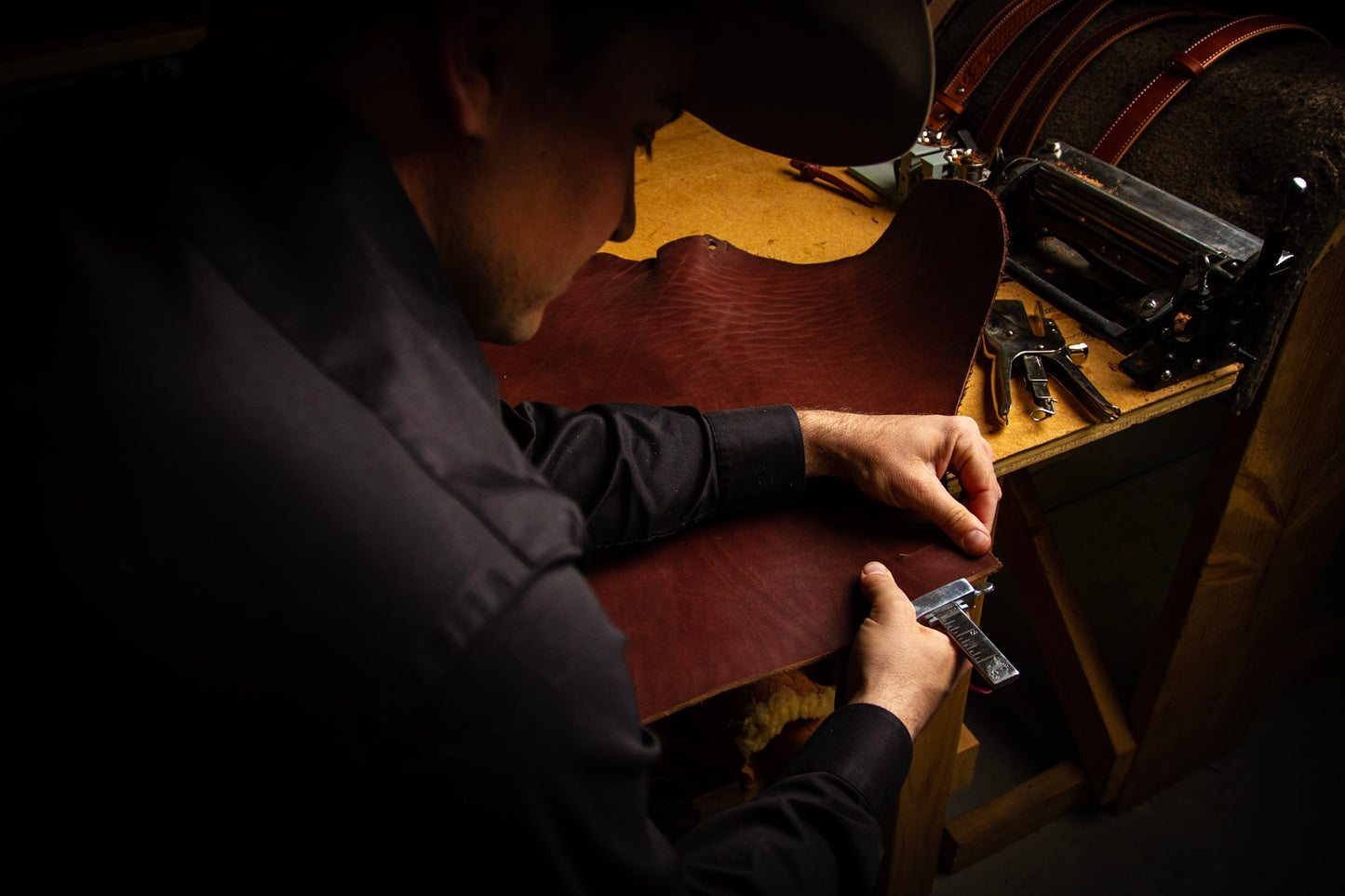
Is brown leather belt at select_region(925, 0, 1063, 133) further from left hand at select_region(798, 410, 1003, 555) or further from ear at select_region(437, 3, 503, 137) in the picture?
ear at select_region(437, 3, 503, 137)

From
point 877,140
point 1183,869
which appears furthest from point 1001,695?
point 877,140

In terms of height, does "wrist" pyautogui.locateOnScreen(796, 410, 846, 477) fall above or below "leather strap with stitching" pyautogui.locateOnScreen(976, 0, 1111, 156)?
below

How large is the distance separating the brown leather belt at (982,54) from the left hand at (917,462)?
3.10ft

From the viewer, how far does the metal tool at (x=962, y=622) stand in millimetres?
906

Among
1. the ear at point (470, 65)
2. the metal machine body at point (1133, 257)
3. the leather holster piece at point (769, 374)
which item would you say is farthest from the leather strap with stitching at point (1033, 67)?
the ear at point (470, 65)

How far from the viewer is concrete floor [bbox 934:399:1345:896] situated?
1881mm

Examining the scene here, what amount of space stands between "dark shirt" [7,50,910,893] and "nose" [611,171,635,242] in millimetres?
235

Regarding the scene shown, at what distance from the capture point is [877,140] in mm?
866

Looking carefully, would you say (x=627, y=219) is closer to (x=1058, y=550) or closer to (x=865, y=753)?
(x=865, y=753)

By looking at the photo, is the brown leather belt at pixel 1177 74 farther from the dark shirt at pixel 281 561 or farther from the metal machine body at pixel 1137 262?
the dark shirt at pixel 281 561

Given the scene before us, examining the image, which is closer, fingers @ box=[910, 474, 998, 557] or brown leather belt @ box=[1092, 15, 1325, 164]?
fingers @ box=[910, 474, 998, 557]

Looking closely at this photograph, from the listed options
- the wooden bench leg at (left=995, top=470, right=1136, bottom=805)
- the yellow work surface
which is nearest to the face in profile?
the yellow work surface

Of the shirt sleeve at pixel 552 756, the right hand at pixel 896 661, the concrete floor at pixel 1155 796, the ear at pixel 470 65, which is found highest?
the ear at pixel 470 65

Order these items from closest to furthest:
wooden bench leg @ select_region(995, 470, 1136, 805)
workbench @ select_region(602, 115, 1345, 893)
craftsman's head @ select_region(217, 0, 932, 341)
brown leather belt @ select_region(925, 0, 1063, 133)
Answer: craftsman's head @ select_region(217, 0, 932, 341)
workbench @ select_region(602, 115, 1345, 893)
wooden bench leg @ select_region(995, 470, 1136, 805)
brown leather belt @ select_region(925, 0, 1063, 133)
